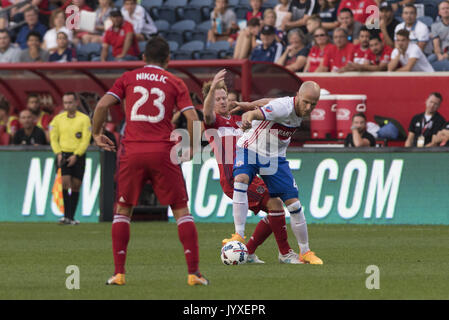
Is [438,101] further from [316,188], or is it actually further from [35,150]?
[35,150]

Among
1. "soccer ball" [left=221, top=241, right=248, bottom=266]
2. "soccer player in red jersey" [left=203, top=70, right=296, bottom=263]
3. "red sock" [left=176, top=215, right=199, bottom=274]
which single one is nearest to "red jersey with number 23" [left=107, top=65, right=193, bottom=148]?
"red sock" [left=176, top=215, right=199, bottom=274]

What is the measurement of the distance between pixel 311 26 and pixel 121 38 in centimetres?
448

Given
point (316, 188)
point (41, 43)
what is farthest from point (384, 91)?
point (41, 43)

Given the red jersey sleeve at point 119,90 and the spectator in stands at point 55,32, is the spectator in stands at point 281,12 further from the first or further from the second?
the red jersey sleeve at point 119,90

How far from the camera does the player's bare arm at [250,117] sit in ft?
35.1

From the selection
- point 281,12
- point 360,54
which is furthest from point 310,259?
point 281,12

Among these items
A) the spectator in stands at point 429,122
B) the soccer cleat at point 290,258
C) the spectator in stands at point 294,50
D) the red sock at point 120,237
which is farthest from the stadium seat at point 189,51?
the red sock at point 120,237

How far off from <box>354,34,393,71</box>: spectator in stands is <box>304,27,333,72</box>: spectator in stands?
2.90 feet

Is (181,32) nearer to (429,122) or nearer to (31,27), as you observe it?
(31,27)

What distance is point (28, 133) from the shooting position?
21469mm

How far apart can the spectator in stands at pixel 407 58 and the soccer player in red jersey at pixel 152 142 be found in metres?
12.3

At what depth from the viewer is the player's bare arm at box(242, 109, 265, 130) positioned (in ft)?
35.1

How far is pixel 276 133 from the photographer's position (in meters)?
11.4

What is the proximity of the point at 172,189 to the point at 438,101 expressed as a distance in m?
11.1
